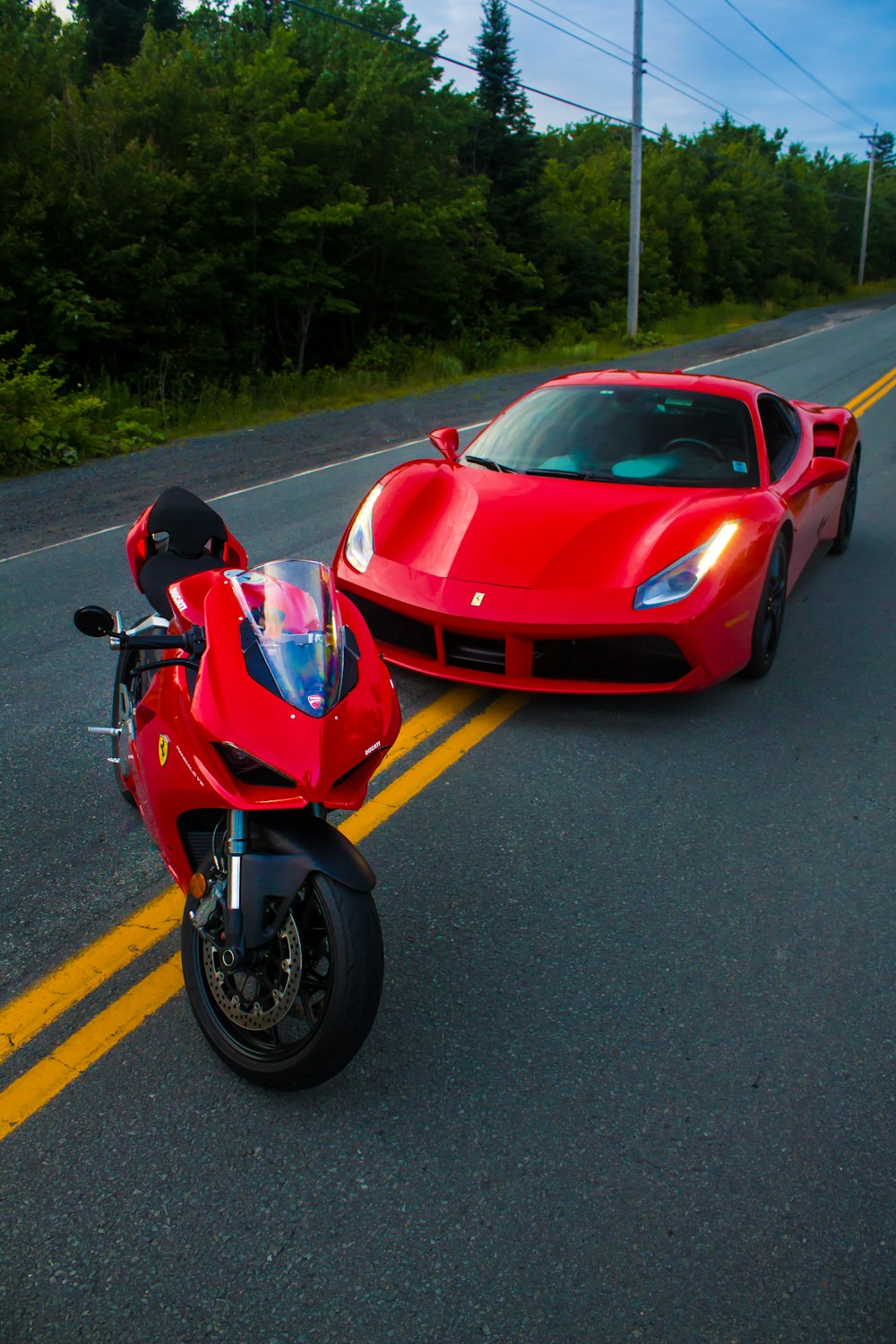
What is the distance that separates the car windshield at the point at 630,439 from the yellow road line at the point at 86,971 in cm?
321

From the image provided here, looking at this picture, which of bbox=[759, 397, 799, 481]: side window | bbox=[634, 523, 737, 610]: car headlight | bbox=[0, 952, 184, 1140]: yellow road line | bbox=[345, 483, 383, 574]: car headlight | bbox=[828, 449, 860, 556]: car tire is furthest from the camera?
bbox=[828, 449, 860, 556]: car tire

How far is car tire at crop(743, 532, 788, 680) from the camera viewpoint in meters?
4.94

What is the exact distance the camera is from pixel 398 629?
15.8ft

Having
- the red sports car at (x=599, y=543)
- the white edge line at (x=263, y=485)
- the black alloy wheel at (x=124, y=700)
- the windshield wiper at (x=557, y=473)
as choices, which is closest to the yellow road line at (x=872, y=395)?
the white edge line at (x=263, y=485)

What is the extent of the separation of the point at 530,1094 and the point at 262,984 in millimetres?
698

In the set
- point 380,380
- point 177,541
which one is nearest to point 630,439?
point 177,541

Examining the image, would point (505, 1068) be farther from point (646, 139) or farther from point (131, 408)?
point (646, 139)

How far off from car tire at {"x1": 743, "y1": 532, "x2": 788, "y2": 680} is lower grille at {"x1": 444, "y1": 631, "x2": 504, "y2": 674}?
1253 millimetres

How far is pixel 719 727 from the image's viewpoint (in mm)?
4625

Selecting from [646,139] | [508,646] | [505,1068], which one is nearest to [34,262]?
[508,646]

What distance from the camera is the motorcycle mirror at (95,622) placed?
8.94ft

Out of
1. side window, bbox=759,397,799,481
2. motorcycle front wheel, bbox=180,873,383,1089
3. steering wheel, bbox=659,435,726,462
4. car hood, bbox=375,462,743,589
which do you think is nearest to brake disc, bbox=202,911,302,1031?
motorcycle front wheel, bbox=180,873,383,1089

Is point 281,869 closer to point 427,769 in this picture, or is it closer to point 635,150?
point 427,769

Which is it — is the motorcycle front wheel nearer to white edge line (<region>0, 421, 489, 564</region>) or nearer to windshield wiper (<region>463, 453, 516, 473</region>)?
windshield wiper (<region>463, 453, 516, 473</region>)
